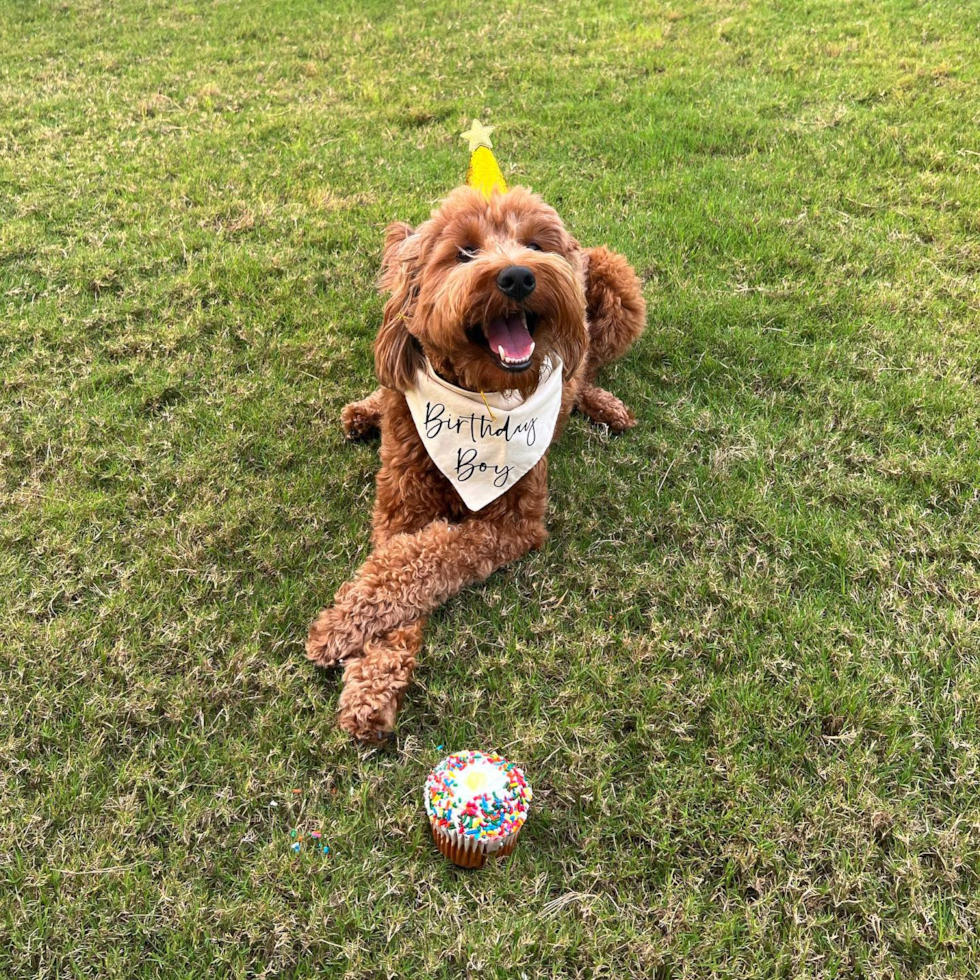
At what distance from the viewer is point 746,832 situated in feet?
6.72

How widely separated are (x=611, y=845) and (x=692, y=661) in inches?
27.7

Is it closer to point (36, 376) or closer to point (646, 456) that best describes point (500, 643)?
point (646, 456)

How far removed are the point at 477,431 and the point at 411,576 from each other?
59 cm

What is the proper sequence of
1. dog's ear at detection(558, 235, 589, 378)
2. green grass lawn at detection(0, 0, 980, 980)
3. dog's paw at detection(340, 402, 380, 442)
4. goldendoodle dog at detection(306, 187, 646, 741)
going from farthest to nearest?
dog's paw at detection(340, 402, 380, 442), dog's ear at detection(558, 235, 589, 378), goldendoodle dog at detection(306, 187, 646, 741), green grass lawn at detection(0, 0, 980, 980)

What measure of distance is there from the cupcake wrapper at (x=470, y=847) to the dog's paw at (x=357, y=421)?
185cm

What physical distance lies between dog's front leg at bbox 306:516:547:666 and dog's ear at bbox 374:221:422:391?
60 cm

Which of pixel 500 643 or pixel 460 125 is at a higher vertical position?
pixel 460 125

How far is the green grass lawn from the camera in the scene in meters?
1.91

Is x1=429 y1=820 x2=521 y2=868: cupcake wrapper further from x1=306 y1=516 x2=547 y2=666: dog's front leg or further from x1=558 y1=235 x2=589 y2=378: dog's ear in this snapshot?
x1=558 y1=235 x2=589 y2=378: dog's ear

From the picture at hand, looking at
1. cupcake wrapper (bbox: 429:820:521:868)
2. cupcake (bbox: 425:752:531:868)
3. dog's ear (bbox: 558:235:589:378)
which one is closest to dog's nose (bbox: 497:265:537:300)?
dog's ear (bbox: 558:235:589:378)

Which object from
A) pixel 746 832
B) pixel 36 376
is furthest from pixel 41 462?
pixel 746 832

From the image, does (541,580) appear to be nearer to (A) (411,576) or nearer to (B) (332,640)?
(A) (411,576)

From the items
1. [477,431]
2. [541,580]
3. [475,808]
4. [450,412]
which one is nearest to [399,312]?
[450,412]

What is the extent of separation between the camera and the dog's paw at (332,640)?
8.00 feet
